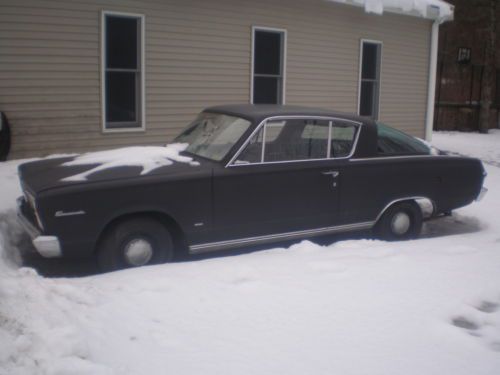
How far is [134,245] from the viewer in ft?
17.0

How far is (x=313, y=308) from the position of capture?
13.1 feet

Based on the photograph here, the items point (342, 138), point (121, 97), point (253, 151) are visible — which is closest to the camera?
point (253, 151)

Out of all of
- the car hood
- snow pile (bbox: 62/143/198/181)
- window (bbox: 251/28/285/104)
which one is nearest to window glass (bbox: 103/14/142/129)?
window (bbox: 251/28/285/104)

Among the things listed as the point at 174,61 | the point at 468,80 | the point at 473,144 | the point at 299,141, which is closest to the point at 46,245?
the point at 299,141

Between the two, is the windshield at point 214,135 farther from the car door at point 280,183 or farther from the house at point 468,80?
the house at point 468,80

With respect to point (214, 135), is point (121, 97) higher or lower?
higher

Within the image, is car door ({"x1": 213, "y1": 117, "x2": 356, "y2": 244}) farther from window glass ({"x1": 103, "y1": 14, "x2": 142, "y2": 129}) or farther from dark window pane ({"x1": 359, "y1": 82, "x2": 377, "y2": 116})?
dark window pane ({"x1": 359, "y1": 82, "x2": 377, "y2": 116})

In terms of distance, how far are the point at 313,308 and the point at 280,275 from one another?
26.1 inches

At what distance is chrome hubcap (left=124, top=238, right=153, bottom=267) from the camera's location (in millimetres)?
5176

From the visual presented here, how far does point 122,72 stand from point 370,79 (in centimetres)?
637

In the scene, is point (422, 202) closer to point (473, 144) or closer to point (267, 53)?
point (267, 53)

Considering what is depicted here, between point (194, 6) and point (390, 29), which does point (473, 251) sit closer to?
point (194, 6)

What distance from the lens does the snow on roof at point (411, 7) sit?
1205cm

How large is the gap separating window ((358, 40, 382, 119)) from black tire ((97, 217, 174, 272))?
9.06 meters
